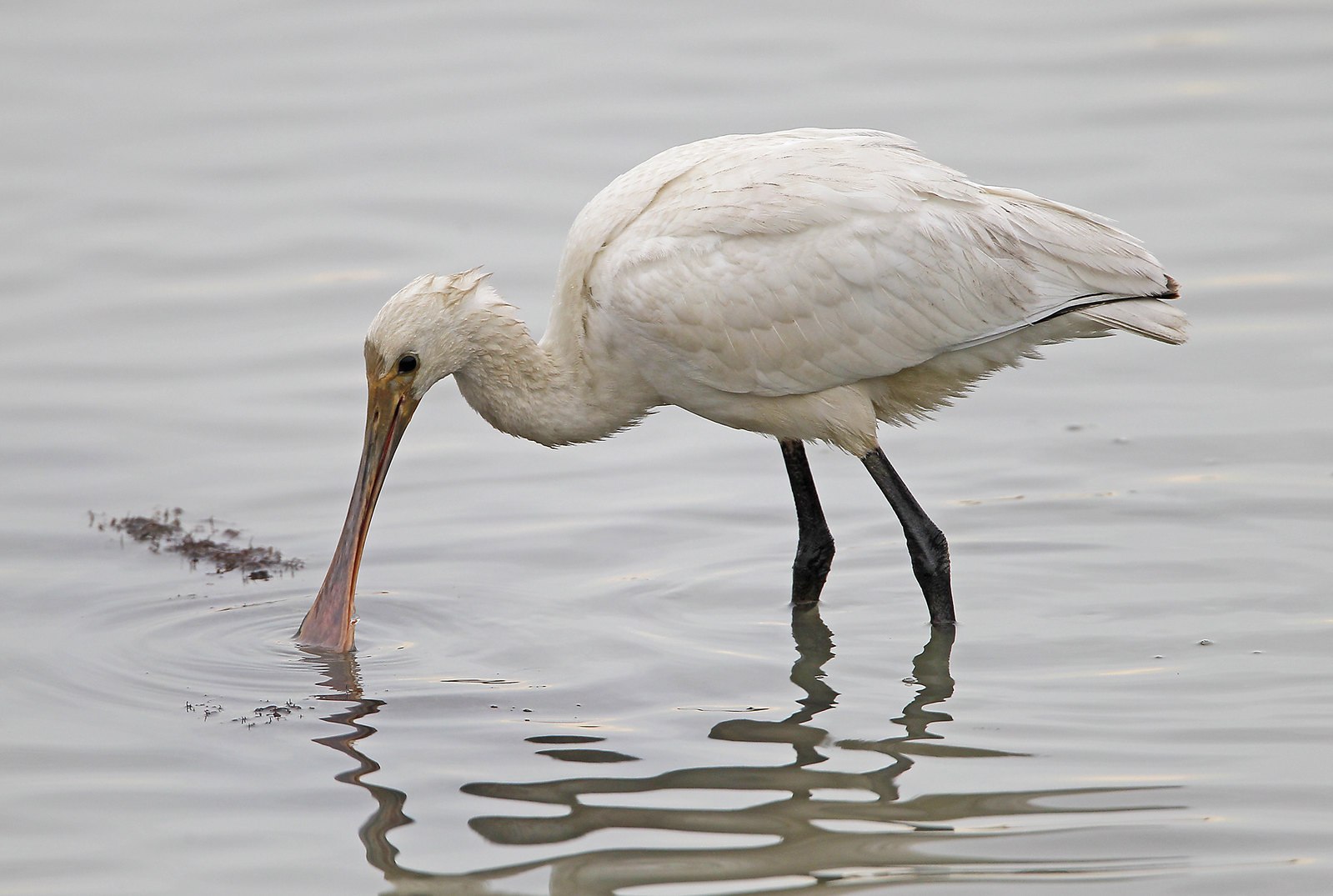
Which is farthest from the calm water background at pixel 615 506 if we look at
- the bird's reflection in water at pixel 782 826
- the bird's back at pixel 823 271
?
the bird's back at pixel 823 271

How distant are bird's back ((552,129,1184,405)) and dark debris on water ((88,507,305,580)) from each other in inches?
84.9

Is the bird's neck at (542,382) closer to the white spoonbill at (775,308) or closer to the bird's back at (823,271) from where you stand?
the white spoonbill at (775,308)

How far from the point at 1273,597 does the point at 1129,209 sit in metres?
5.13

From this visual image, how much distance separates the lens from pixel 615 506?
10.4 metres

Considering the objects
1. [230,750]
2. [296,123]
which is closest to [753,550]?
[230,750]

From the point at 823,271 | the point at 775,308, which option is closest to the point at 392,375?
the point at 775,308

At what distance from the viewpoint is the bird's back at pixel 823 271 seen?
828 centimetres

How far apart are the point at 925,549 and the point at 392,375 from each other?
7.71 ft

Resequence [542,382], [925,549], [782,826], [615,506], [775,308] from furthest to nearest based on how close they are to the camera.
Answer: [615,506] → [925,549] → [542,382] → [775,308] → [782,826]

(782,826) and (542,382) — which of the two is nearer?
(782,826)

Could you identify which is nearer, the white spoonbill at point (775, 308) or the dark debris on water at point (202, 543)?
the white spoonbill at point (775, 308)

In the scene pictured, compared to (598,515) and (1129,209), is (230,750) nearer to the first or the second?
(598,515)

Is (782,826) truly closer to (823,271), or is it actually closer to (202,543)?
(823,271)

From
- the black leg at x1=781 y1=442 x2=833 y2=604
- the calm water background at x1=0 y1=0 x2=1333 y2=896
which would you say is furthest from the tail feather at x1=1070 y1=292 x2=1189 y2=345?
the black leg at x1=781 y1=442 x2=833 y2=604
